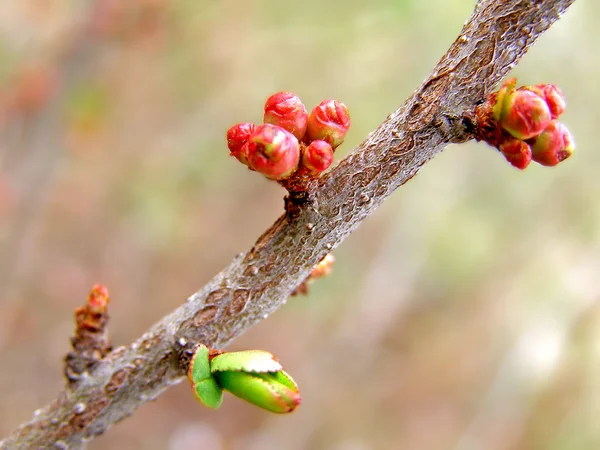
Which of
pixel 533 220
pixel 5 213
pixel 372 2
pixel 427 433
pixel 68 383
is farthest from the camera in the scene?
pixel 533 220

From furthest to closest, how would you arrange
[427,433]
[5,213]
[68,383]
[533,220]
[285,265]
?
[533,220]
[427,433]
[5,213]
[68,383]
[285,265]

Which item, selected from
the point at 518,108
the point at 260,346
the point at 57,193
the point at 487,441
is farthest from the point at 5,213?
the point at 487,441

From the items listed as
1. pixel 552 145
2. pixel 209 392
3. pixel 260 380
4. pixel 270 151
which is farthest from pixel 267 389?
pixel 552 145

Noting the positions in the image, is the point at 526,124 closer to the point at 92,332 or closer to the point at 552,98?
the point at 552,98

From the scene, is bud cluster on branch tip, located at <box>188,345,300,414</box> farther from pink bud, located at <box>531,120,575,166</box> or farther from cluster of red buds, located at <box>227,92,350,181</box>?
pink bud, located at <box>531,120,575,166</box>

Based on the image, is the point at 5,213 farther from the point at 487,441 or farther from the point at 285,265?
the point at 487,441

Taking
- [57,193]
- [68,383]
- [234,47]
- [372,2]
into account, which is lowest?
[68,383]

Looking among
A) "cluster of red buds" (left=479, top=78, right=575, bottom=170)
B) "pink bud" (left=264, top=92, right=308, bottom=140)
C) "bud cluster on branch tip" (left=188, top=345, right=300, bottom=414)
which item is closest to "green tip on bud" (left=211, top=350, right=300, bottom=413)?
"bud cluster on branch tip" (left=188, top=345, right=300, bottom=414)

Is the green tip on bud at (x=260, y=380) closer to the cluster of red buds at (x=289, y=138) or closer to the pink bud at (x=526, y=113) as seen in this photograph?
the cluster of red buds at (x=289, y=138)
